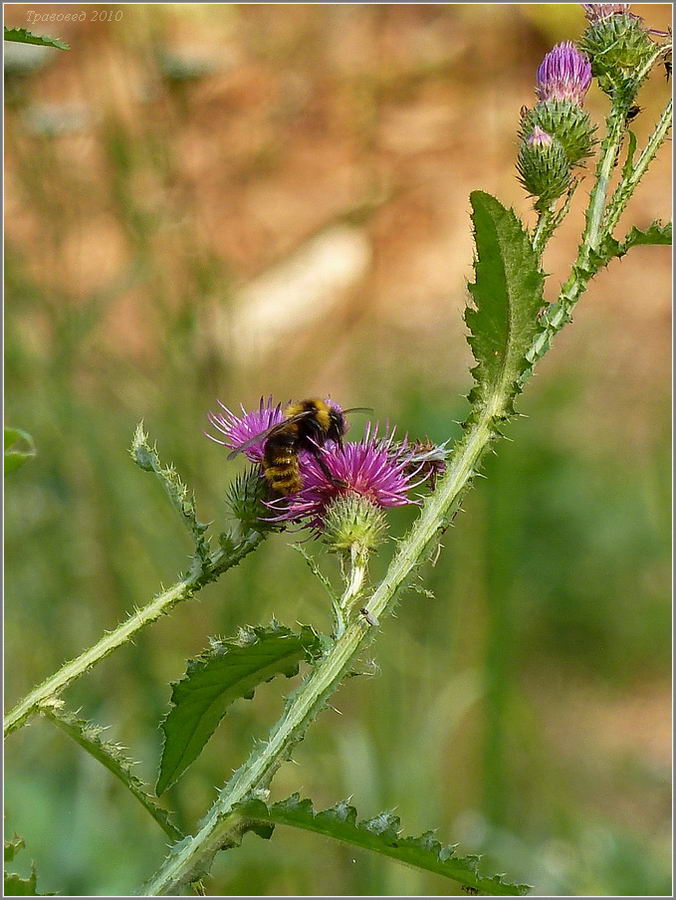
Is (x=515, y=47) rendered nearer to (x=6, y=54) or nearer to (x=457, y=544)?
(x=457, y=544)

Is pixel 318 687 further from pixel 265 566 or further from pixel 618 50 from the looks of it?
pixel 265 566

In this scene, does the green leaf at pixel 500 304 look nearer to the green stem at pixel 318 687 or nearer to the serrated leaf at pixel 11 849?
the green stem at pixel 318 687

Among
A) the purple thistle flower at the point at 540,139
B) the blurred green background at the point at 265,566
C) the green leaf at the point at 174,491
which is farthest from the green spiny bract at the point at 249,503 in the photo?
the blurred green background at the point at 265,566

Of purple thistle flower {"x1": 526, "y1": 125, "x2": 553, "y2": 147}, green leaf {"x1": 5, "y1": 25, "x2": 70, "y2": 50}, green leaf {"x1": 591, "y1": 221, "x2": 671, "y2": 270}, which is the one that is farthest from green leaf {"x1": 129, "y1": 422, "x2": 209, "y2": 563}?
purple thistle flower {"x1": 526, "y1": 125, "x2": 553, "y2": 147}

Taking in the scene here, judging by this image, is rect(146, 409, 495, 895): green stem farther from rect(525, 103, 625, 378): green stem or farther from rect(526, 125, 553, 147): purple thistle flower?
rect(526, 125, 553, 147): purple thistle flower

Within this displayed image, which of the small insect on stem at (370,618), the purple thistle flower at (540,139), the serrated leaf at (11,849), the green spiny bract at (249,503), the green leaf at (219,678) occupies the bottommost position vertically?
the serrated leaf at (11,849)

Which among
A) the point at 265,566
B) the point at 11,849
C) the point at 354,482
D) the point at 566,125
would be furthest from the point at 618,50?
the point at 265,566

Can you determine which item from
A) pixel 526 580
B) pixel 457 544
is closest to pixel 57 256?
pixel 457 544
